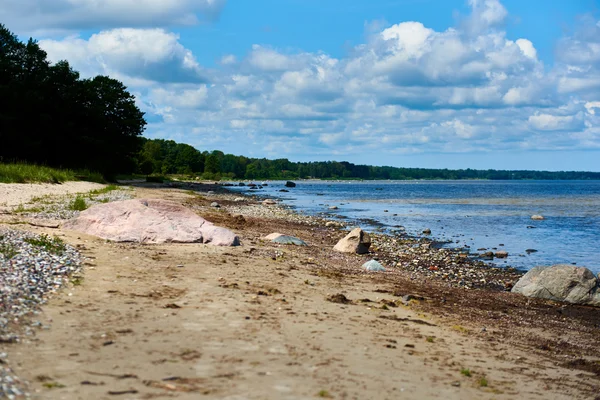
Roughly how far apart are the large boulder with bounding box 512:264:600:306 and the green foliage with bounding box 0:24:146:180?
54830 millimetres

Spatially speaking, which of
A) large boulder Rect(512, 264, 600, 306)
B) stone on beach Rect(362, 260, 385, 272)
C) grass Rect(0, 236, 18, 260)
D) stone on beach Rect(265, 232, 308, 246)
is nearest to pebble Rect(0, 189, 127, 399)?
grass Rect(0, 236, 18, 260)

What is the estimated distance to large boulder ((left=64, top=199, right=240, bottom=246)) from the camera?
688 inches

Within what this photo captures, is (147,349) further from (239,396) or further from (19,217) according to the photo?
(19,217)

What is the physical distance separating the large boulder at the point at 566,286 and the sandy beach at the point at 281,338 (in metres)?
0.56

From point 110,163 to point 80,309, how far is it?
67.4 m

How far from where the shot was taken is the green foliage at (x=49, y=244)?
1325cm

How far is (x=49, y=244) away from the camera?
13.7 m

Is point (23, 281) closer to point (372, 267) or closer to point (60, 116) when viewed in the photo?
point (372, 267)

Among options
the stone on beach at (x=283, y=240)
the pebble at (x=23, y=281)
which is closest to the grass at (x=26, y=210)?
the pebble at (x=23, y=281)

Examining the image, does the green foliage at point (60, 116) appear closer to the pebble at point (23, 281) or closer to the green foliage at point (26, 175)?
the green foliage at point (26, 175)

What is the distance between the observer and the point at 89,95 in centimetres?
7231

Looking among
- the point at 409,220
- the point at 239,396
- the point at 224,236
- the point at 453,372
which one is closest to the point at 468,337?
the point at 453,372

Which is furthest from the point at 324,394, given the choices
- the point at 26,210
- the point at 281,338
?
the point at 26,210

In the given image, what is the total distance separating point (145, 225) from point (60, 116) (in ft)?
182
